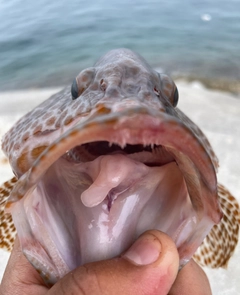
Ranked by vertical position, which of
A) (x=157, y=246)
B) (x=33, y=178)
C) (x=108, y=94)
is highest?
(x=108, y=94)

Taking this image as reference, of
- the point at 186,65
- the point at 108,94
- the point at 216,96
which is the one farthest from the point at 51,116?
the point at 186,65

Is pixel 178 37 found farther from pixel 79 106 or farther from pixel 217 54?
pixel 79 106

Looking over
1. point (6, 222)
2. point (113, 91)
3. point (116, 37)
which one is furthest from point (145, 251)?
point (116, 37)

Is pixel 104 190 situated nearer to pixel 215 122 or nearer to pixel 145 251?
pixel 145 251

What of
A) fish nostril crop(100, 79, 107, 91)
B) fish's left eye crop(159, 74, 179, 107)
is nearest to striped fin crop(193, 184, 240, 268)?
fish's left eye crop(159, 74, 179, 107)

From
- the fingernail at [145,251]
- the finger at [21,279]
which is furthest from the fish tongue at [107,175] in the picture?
the finger at [21,279]

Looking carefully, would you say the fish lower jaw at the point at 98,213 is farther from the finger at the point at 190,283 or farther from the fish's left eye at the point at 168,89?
the finger at the point at 190,283
